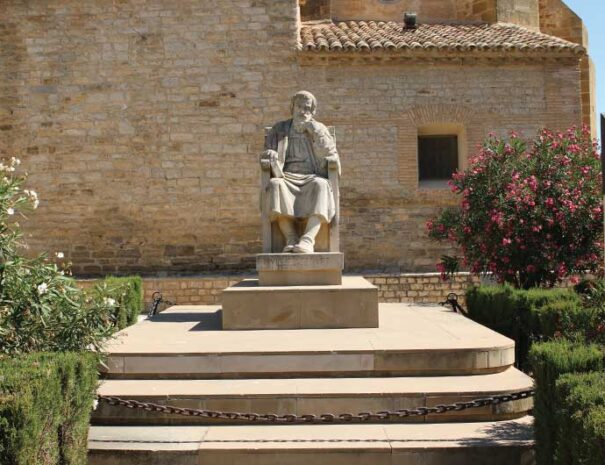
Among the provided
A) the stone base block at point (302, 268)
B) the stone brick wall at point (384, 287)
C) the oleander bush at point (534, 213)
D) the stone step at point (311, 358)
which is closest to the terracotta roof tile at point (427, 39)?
Result: the oleander bush at point (534, 213)

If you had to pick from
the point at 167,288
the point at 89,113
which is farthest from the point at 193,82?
the point at 167,288

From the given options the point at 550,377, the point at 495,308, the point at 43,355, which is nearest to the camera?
the point at 550,377

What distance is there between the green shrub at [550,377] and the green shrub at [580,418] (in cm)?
11

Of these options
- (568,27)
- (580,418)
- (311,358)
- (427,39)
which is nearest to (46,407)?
(311,358)

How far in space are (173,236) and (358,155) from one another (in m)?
4.03

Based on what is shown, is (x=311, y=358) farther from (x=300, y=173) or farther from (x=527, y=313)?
(x=300, y=173)

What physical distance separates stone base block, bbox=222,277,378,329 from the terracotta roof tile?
8.12m

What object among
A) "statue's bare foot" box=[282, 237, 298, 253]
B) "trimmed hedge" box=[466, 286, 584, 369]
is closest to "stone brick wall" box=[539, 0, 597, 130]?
"trimmed hedge" box=[466, 286, 584, 369]

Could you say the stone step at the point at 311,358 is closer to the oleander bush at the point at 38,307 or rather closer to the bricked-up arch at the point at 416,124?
the oleander bush at the point at 38,307

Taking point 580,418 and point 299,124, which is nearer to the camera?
point 580,418

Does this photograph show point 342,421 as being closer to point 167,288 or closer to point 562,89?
point 167,288

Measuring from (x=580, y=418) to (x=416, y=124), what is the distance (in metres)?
11.5

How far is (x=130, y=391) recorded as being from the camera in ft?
17.4

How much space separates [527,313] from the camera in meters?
7.18
